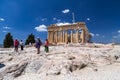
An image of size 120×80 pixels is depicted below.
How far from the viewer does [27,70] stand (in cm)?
1738

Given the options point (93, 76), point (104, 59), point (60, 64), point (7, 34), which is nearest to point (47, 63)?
point (60, 64)

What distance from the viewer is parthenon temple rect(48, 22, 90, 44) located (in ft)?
189

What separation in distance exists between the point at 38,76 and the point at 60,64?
281 centimetres

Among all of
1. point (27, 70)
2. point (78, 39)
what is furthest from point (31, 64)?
point (78, 39)

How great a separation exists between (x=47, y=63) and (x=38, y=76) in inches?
104

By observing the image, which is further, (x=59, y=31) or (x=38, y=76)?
(x=59, y=31)

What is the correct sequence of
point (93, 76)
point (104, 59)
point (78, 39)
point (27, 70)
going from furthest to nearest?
point (78, 39)
point (104, 59)
point (27, 70)
point (93, 76)

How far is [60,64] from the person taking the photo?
17391 mm

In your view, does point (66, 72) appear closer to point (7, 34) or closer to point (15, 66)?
point (15, 66)

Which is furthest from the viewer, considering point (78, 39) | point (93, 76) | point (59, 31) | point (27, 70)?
point (59, 31)

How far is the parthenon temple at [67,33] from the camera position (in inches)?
2267

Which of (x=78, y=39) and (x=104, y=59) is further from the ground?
(x=78, y=39)

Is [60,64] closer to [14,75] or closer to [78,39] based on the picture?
[14,75]

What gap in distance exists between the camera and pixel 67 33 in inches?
2411
